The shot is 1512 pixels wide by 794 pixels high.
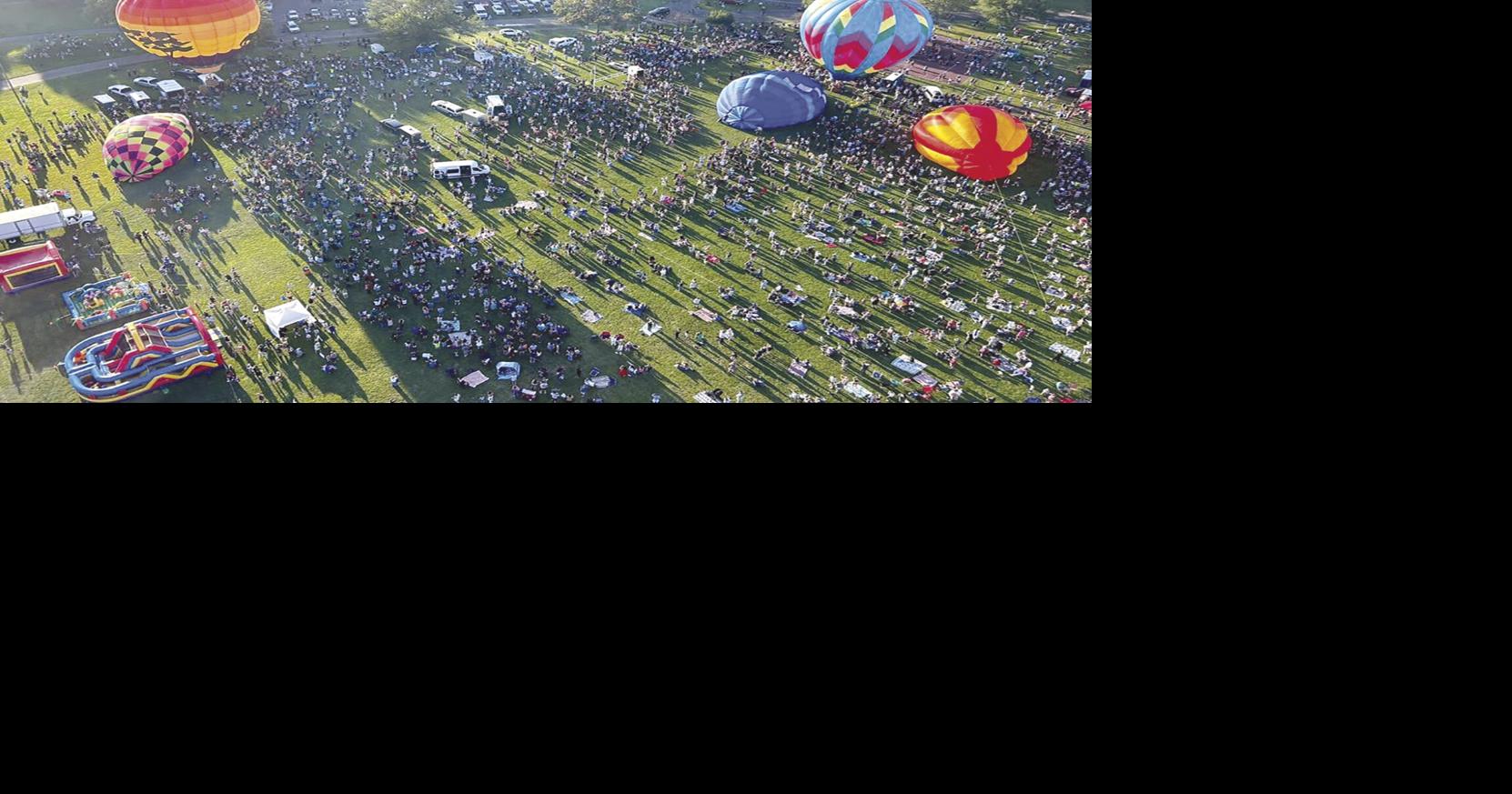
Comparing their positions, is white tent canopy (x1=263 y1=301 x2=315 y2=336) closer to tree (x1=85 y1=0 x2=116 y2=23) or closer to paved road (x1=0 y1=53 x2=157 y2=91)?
paved road (x1=0 y1=53 x2=157 y2=91)

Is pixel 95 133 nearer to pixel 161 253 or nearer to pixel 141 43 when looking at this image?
pixel 141 43

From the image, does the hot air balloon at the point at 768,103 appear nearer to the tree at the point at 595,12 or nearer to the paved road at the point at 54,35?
the tree at the point at 595,12

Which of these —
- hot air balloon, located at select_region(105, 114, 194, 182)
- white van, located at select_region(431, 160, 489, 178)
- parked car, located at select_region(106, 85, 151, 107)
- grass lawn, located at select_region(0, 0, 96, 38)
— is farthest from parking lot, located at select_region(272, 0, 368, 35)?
white van, located at select_region(431, 160, 489, 178)

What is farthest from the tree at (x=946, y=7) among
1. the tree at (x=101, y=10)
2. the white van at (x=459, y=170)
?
the tree at (x=101, y=10)

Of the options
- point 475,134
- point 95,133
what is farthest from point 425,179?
point 95,133

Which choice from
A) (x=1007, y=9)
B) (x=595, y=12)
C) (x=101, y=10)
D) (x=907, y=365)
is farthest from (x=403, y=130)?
(x=1007, y=9)

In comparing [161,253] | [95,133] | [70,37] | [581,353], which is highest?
[70,37]

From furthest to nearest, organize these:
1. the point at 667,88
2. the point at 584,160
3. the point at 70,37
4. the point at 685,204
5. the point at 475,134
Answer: the point at 70,37
the point at 667,88
the point at 475,134
the point at 584,160
the point at 685,204
